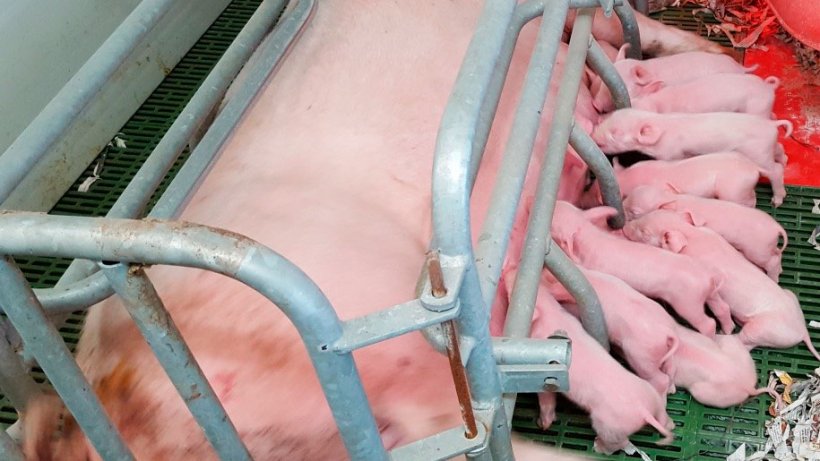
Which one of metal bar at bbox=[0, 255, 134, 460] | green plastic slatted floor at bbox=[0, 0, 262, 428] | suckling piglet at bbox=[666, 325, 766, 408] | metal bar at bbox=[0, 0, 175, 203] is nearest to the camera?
metal bar at bbox=[0, 255, 134, 460]

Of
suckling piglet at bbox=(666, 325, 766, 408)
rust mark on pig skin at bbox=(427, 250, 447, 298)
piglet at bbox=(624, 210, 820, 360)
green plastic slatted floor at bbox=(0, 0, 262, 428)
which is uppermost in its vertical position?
rust mark on pig skin at bbox=(427, 250, 447, 298)

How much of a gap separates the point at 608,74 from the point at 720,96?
276 millimetres

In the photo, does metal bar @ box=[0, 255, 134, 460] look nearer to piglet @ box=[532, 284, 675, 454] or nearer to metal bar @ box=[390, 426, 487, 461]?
metal bar @ box=[390, 426, 487, 461]

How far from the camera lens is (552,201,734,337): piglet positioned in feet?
6.02

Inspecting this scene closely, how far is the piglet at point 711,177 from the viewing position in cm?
204

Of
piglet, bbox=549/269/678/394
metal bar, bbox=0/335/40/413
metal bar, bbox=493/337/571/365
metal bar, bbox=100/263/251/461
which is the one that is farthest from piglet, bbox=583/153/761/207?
metal bar, bbox=0/335/40/413

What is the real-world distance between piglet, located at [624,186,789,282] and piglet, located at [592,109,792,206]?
0.52 feet

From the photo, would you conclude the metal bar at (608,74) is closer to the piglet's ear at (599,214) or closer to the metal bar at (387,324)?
the piglet's ear at (599,214)

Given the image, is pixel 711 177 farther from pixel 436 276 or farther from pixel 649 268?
pixel 436 276

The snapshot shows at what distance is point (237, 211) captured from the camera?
1.56 metres

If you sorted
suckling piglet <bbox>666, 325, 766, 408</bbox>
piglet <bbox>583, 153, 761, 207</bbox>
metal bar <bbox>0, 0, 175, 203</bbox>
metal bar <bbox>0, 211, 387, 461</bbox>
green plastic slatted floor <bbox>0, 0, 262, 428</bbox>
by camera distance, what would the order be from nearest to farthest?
1. metal bar <bbox>0, 211, 387, 461</bbox>
2. metal bar <bbox>0, 0, 175, 203</bbox>
3. suckling piglet <bbox>666, 325, 766, 408</bbox>
4. piglet <bbox>583, 153, 761, 207</bbox>
5. green plastic slatted floor <bbox>0, 0, 262, 428</bbox>

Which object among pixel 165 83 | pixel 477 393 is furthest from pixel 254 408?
pixel 165 83

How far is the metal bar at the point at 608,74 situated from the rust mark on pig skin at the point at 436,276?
1233mm

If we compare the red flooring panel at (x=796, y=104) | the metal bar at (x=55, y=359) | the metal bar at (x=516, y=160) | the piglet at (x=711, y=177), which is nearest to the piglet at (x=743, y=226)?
the piglet at (x=711, y=177)
